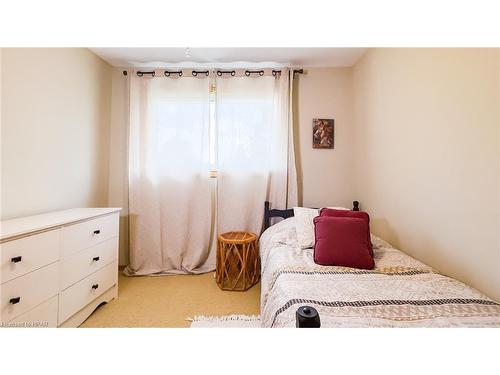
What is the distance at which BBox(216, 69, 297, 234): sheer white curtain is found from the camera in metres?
2.57

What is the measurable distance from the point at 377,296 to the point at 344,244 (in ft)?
1.49

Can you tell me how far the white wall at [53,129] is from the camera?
5.04ft

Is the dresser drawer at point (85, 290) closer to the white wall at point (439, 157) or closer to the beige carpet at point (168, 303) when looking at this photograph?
the beige carpet at point (168, 303)

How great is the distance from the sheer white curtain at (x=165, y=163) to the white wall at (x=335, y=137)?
1170 mm

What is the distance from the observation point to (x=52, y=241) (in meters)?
1.37

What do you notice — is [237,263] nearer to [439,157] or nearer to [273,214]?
[273,214]

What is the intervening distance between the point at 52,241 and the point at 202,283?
1.41 meters

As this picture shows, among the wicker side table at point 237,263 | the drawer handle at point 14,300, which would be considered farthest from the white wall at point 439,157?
the drawer handle at point 14,300

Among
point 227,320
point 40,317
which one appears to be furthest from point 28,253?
point 227,320

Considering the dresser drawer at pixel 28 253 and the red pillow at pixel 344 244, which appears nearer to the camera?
the dresser drawer at pixel 28 253

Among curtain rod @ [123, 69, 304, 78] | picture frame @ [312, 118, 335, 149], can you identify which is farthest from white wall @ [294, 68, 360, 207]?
curtain rod @ [123, 69, 304, 78]
